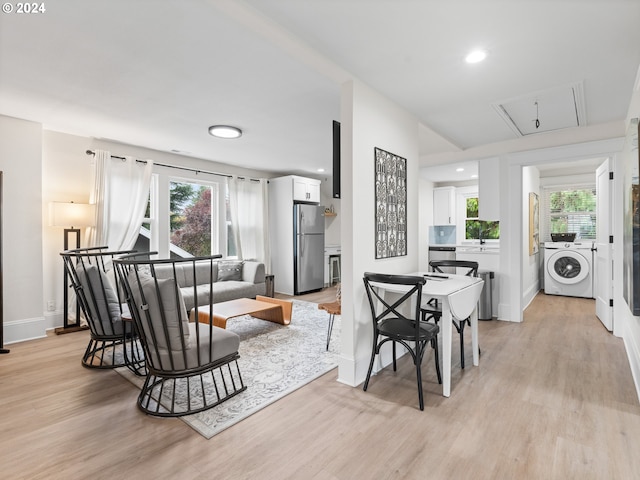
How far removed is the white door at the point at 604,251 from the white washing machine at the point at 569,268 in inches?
56.7

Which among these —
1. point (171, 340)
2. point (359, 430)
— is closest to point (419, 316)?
point (359, 430)

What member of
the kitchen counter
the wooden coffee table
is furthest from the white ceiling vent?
the wooden coffee table

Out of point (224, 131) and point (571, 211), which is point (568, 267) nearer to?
point (571, 211)

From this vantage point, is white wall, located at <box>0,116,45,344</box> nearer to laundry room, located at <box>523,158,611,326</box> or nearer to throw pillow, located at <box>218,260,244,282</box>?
throw pillow, located at <box>218,260,244,282</box>

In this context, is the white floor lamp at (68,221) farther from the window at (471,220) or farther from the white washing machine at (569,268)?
the white washing machine at (569,268)

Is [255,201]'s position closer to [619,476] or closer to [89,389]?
[89,389]

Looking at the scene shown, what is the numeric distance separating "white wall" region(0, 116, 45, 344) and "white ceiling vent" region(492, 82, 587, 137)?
4739mm

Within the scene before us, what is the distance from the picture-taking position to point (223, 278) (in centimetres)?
507

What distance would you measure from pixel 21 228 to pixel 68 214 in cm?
44

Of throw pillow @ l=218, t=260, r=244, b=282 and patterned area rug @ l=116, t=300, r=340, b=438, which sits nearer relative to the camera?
patterned area rug @ l=116, t=300, r=340, b=438

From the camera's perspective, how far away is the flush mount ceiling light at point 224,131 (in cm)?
365

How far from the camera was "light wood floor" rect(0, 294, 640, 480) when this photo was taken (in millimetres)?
1546

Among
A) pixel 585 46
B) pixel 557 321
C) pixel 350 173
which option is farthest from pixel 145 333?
pixel 557 321

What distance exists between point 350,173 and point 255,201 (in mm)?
3885
